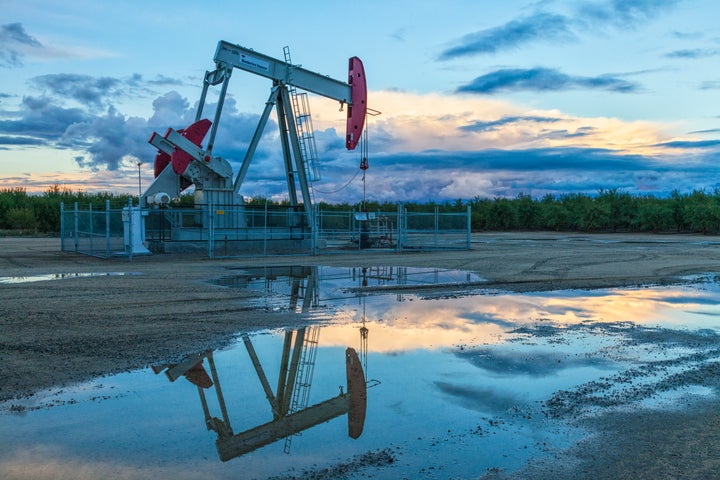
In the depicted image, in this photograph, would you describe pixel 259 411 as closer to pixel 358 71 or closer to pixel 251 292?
pixel 251 292

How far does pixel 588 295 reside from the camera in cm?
1238

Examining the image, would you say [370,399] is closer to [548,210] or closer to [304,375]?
[304,375]

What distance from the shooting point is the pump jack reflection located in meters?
4.54

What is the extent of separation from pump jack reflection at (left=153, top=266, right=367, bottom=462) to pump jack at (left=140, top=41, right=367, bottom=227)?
1482 centimetres

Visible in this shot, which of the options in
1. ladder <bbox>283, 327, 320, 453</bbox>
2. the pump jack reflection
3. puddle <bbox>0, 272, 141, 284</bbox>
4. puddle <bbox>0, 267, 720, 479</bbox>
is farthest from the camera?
puddle <bbox>0, 272, 141, 284</bbox>

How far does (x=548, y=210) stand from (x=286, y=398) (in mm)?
47469

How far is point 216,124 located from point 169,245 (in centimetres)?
437

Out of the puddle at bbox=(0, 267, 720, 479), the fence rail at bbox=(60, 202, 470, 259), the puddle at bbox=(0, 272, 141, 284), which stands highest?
the fence rail at bbox=(60, 202, 470, 259)

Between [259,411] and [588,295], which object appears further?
[588,295]

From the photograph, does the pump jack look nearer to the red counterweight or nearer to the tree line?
the red counterweight

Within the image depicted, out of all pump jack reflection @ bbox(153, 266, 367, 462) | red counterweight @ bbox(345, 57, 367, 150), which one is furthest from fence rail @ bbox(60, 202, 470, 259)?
pump jack reflection @ bbox(153, 266, 367, 462)

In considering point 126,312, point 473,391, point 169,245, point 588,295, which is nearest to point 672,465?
point 473,391

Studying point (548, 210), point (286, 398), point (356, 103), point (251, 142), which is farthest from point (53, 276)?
point (548, 210)

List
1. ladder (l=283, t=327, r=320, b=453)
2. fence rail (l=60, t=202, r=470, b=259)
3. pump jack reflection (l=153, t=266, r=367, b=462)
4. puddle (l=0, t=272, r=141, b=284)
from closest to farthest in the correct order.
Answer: pump jack reflection (l=153, t=266, r=367, b=462)
ladder (l=283, t=327, r=320, b=453)
puddle (l=0, t=272, r=141, b=284)
fence rail (l=60, t=202, r=470, b=259)
